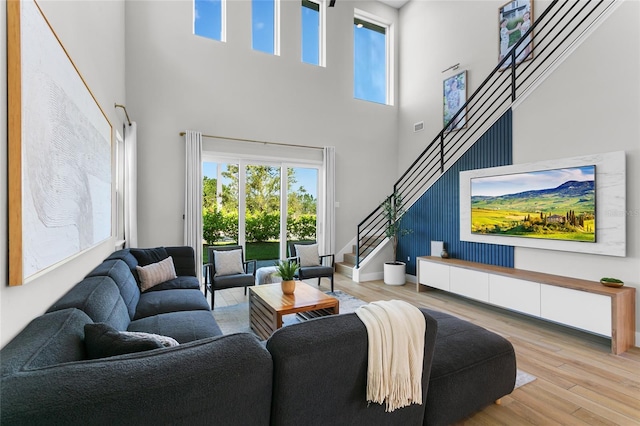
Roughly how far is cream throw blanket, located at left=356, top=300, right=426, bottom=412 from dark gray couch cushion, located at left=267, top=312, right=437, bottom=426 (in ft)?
0.14

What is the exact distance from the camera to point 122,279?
262 centimetres

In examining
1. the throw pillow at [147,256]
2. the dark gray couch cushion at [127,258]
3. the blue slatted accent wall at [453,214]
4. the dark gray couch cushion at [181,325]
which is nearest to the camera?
the dark gray couch cushion at [181,325]

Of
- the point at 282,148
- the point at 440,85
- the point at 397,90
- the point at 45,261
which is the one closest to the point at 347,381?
the point at 45,261

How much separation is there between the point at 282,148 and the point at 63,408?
5.58 meters

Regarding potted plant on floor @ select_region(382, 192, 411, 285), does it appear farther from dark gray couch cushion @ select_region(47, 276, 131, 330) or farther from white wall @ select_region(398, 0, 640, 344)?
dark gray couch cushion @ select_region(47, 276, 131, 330)

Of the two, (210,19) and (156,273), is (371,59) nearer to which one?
(210,19)

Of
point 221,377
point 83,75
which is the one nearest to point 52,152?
point 83,75

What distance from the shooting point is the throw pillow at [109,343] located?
4.15 ft

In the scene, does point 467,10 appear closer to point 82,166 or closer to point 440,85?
point 440,85

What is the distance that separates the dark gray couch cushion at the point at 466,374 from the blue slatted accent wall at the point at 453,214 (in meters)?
2.49

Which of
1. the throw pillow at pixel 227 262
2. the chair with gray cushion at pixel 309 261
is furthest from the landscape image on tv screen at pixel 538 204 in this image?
the throw pillow at pixel 227 262

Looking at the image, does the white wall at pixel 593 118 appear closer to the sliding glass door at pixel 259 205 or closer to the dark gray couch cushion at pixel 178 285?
the sliding glass door at pixel 259 205

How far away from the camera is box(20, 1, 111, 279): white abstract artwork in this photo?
1.33 metres

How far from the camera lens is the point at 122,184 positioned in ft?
14.1
